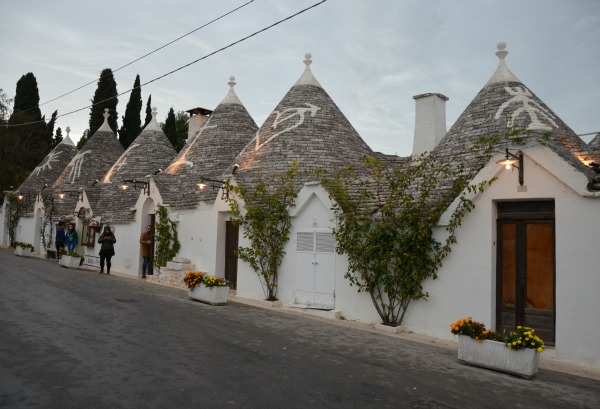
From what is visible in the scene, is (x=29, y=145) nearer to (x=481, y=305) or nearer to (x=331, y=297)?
(x=331, y=297)

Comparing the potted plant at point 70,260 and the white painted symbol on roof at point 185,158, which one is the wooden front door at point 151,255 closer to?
the white painted symbol on roof at point 185,158

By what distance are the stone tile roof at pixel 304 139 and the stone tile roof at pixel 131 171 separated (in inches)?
332

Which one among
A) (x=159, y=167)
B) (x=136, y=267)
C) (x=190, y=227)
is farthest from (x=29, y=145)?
(x=190, y=227)

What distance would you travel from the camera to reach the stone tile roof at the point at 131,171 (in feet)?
76.3

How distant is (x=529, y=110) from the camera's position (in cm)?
1191

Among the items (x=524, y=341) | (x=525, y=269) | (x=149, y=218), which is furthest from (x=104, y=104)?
(x=524, y=341)

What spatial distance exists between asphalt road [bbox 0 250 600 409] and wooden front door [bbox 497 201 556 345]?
1796 millimetres

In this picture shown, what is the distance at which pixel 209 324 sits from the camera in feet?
32.6

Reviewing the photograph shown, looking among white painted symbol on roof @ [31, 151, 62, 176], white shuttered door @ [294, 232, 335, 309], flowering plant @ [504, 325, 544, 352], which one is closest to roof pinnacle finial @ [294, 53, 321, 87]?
white shuttered door @ [294, 232, 335, 309]

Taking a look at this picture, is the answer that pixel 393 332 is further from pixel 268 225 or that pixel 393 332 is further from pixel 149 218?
pixel 149 218

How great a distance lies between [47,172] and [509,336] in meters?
33.6

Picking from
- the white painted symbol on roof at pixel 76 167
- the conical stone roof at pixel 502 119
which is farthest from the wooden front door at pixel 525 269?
the white painted symbol on roof at pixel 76 167

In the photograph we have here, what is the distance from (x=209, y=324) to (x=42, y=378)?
4.25 m

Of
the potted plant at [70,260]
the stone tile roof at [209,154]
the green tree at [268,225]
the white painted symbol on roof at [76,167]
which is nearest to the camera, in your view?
the green tree at [268,225]
